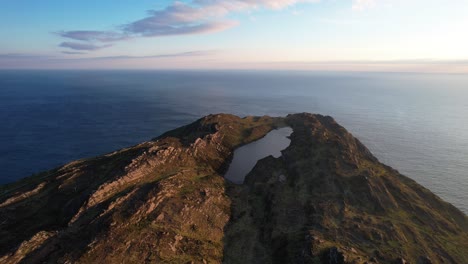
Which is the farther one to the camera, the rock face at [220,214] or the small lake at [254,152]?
the small lake at [254,152]

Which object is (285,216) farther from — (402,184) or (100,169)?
(100,169)

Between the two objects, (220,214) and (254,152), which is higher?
(254,152)

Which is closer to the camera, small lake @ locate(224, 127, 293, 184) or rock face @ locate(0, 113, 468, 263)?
rock face @ locate(0, 113, 468, 263)

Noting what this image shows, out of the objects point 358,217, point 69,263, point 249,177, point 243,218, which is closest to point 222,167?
point 249,177

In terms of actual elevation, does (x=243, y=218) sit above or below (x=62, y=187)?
below
